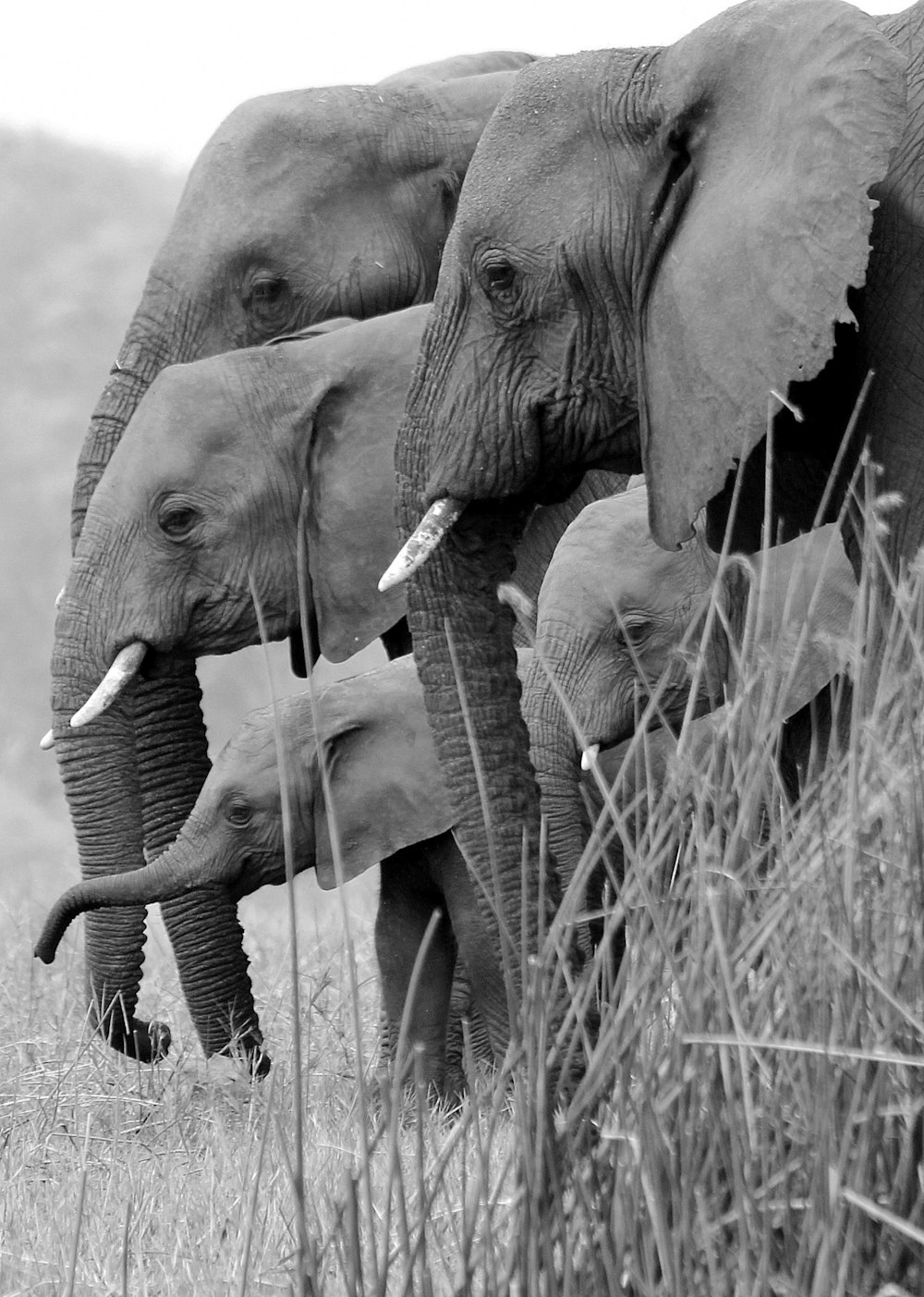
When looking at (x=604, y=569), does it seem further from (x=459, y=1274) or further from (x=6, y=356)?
(x=6, y=356)

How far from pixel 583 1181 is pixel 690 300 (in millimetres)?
1345

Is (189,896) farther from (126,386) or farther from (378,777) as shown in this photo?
(126,386)

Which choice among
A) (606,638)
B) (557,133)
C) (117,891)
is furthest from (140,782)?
(557,133)

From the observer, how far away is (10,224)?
→ 33312 millimetres

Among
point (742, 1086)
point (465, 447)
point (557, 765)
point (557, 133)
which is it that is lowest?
point (742, 1086)

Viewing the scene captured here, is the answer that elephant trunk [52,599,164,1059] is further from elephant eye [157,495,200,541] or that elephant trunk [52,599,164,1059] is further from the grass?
the grass

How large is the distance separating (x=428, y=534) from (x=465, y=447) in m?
0.12

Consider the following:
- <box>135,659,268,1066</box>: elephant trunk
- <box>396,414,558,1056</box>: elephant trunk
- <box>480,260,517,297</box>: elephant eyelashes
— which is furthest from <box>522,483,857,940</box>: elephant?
<box>480,260,517,297</box>: elephant eyelashes

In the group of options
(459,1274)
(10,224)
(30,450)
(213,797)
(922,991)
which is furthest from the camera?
(10,224)

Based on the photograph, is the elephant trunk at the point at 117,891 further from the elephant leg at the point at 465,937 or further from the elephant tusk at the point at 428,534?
the elephant tusk at the point at 428,534

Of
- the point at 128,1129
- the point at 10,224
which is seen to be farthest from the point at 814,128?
the point at 10,224

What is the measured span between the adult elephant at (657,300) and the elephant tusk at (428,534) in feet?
0.05

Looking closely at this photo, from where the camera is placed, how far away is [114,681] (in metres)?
3.92

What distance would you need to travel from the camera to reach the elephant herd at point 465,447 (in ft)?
8.41
